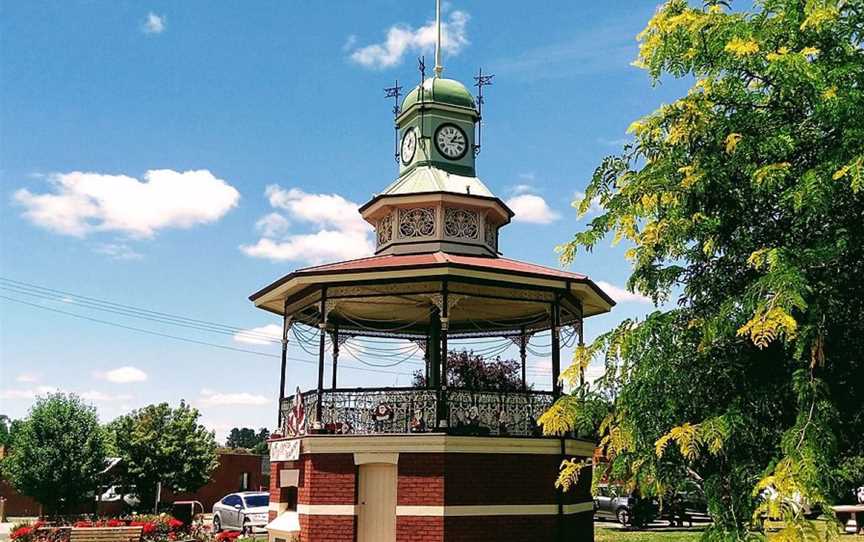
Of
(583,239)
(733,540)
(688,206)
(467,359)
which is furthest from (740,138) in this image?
(467,359)

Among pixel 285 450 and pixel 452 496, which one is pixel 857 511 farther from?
pixel 285 450

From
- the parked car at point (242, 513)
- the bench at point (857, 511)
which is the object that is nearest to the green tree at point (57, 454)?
the parked car at point (242, 513)

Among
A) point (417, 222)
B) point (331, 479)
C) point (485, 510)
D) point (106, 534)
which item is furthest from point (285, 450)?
point (417, 222)

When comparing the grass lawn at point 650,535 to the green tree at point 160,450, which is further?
→ the green tree at point 160,450

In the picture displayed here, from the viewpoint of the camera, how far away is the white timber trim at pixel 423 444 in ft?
53.2

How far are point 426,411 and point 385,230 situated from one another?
5.91 m

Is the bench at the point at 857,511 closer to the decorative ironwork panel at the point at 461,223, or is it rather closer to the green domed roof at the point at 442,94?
the decorative ironwork panel at the point at 461,223

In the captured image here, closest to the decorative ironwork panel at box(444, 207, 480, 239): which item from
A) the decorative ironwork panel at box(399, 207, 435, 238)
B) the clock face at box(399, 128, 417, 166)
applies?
the decorative ironwork panel at box(399, 207, 435, 238)

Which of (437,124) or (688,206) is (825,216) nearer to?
(688,206)

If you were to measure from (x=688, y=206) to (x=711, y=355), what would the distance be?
1727 mm

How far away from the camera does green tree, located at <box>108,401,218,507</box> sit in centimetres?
3862

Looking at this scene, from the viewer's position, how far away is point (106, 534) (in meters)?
20.1

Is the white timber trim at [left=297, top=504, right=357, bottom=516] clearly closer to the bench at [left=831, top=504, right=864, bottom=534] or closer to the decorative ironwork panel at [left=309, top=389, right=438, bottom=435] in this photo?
the decorative ironwork panel at [left=309, top=389, right=438, bottom=435]

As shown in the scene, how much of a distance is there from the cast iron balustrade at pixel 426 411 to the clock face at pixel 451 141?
23.8 feet
